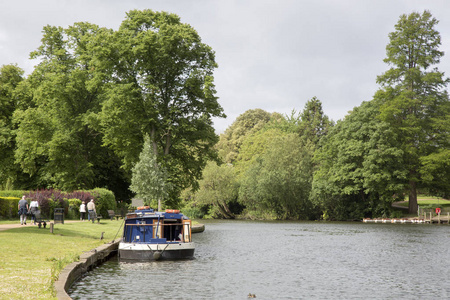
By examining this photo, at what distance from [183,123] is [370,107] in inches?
1392

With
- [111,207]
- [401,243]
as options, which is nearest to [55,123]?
[111,207]

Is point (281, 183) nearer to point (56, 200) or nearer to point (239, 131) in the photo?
point (239, 131)

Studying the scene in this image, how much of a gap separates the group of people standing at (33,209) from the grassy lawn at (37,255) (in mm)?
3132

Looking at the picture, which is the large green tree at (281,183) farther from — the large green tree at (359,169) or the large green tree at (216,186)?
the large green tree at (359,169)

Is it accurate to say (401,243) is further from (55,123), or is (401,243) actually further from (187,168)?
(55,123)

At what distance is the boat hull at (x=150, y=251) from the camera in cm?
2661

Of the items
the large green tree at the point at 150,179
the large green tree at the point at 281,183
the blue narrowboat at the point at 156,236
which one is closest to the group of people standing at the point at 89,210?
the large green tree at the point at 150,179

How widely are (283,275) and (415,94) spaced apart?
57497mm

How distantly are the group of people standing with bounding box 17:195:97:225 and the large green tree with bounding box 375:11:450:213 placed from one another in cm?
4409

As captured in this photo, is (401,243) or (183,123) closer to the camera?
(401,243)

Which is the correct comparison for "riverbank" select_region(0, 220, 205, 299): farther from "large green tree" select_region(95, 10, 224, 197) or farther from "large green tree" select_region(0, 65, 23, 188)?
"large green tree" select_region(0, 65, 23, 188)

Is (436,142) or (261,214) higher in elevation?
(436,142)

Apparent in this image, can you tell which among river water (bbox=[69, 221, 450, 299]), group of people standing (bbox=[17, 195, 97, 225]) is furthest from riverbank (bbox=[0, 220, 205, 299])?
group of people standing (bbox=[17, 195, 97, 225])

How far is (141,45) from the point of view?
46.9 metres
